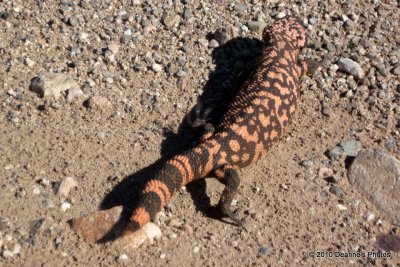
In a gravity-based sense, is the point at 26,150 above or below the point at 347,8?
below

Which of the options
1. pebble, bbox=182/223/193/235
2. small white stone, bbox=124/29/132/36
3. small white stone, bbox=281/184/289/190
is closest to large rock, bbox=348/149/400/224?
small white stone, bbox=281/184/289/190

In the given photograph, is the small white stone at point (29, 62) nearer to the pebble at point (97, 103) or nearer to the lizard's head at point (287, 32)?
the pebble at point (97, 103)

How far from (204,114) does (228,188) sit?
0.79 metres

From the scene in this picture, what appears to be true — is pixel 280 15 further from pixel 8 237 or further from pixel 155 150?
pixel 8 237

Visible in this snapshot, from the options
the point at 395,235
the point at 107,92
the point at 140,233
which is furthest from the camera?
the point at 107,92

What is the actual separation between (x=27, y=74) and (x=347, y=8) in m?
3.00

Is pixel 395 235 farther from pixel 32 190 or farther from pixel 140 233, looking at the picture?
pixel 32 190

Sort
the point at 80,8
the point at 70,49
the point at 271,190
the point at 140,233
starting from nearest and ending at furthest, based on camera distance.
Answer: the point at 140,233 < the point at 271,190 < the point at 70,49 < the point at 80,8

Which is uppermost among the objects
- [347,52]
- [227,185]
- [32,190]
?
[347,52]

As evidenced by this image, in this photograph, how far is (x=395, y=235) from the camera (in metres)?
3.38

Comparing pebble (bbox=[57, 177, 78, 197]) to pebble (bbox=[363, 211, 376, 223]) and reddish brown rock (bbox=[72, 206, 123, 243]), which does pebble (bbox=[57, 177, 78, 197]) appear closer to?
reddish brown rock (bbox=[72, 206, 123, 243])

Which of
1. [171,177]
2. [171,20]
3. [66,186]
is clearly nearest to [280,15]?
[171,20]

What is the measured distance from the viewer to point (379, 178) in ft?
12.0

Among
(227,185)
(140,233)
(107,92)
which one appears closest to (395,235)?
(227,185)
